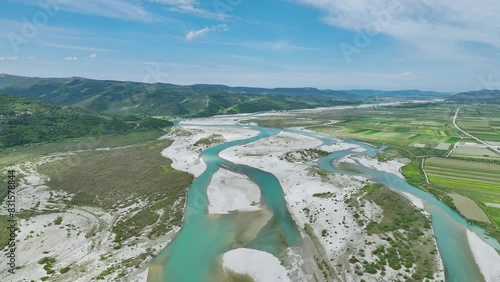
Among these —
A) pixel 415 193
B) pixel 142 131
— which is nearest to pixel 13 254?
pixel 415 193

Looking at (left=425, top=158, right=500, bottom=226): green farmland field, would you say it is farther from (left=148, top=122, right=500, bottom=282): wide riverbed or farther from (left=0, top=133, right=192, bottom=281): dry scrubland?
(left=0, top=133, right=192, bottom=281): dry scrubland

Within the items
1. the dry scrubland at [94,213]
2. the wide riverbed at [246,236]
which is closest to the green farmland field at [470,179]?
the wide riverbed at [246,236]

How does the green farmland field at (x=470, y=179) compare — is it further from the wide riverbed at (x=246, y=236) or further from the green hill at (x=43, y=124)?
the green hill at (x=43, y=124)

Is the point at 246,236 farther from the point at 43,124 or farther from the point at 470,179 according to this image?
the point at 43,124

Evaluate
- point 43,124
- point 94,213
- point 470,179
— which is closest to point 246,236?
point 94,213

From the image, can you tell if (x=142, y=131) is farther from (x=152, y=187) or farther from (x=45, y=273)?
(x=45, y=273)
